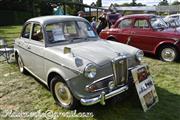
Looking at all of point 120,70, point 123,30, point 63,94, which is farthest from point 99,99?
point 123,30

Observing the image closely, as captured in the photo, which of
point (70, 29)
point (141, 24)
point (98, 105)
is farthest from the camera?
point (141, 24)

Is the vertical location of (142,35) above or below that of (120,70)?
above

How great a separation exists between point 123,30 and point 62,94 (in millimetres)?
5179

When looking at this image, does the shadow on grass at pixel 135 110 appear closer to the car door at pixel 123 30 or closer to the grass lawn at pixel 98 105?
the grass lawn at pixel 98 105

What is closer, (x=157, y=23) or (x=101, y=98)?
(x=101, y=98)

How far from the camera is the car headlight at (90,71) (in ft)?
13.5

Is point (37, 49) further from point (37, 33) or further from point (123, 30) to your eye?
point (123, 30)

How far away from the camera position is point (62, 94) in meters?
4.72

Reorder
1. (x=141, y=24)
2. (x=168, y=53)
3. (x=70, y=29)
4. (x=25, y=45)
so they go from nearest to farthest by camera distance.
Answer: (x=70, y=29) < (x=25, y=45) < (x=168, y=53) < (x=141, y=24)

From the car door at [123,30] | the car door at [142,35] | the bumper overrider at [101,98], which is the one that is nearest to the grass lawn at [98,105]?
the bumper overrider at [101,98]

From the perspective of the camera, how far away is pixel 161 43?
8.18 m

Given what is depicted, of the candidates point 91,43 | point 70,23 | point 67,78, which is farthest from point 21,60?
point 67,78

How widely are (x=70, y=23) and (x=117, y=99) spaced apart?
7.00ft

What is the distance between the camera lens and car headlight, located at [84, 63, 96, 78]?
4121mm
